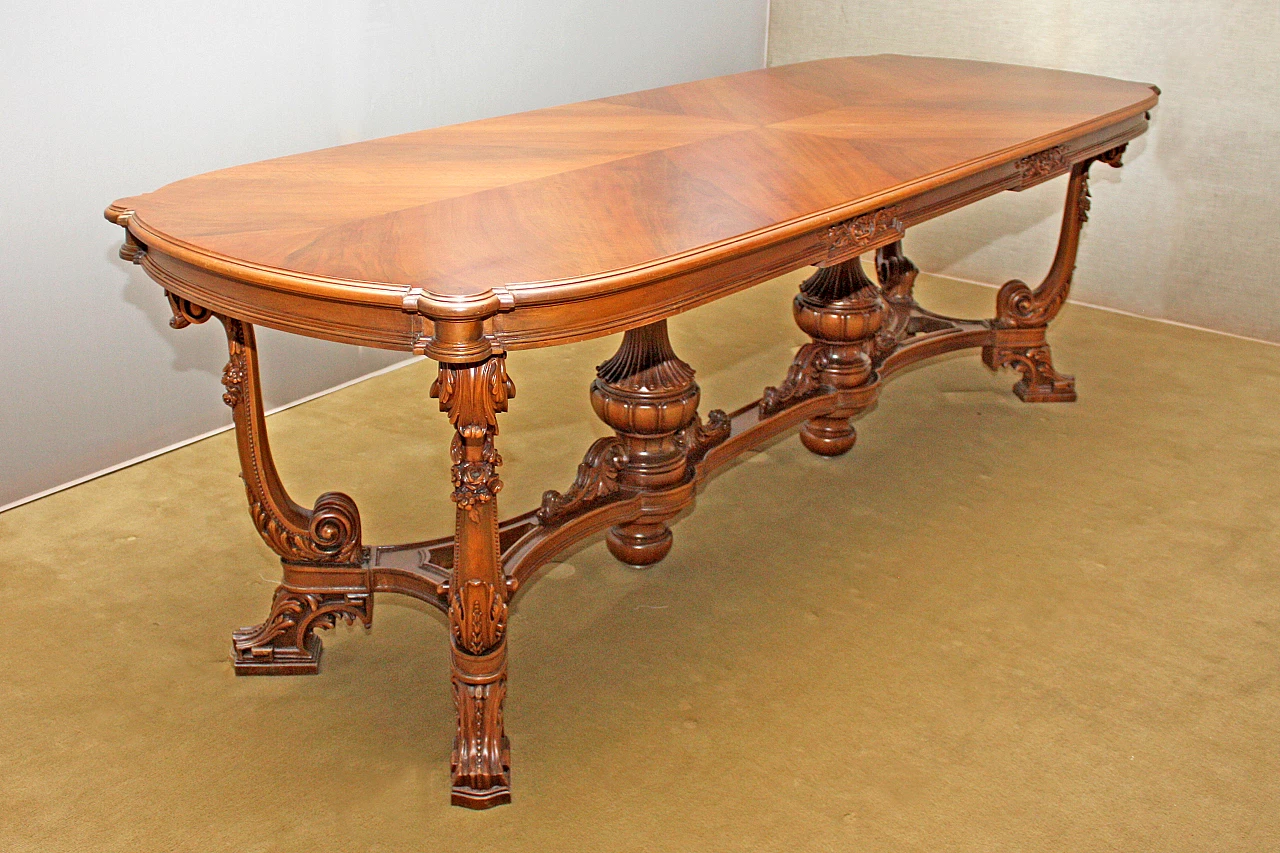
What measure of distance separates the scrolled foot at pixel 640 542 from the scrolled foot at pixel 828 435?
693 mm

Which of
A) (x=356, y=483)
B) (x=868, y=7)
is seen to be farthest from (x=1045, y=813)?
(x=868, y=7)

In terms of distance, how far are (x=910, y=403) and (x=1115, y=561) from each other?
3.24 ft

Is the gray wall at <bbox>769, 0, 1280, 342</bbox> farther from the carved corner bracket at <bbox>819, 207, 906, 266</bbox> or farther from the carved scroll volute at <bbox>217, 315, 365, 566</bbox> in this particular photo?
the carved scroll volute at <bbox>217, 315, 365, 566</bbox>

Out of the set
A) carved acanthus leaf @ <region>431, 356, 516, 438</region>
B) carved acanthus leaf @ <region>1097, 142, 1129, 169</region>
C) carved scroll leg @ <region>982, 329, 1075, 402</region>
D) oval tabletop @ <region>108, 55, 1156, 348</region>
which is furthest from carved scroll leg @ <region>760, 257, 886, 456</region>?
carved acanthus leaf @ <region>431, 356, 516, 438</region>

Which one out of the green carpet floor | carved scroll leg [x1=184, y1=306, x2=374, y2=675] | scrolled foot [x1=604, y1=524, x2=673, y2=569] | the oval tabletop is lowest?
the green carpet floor

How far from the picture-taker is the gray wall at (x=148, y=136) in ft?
9.55

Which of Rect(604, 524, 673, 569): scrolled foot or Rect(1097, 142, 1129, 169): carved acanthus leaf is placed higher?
Rect(1097, 142, 1129, 169): carved acanthus leaf

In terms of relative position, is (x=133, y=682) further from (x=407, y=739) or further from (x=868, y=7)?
(x=868, y=7)

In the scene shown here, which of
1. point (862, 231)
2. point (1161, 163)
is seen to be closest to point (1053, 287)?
point (1161, 163)

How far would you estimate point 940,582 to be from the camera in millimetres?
2730

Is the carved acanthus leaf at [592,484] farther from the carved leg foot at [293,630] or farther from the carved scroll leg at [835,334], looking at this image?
the carved scroll leg at [835,334]

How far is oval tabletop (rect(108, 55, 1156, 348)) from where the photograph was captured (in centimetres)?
181

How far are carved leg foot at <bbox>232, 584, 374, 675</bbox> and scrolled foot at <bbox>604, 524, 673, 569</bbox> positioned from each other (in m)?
0.61

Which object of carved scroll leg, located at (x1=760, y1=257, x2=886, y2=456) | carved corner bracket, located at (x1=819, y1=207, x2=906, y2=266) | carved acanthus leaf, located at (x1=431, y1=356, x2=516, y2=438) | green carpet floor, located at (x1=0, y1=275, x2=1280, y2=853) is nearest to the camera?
carved acanthus leaf, located at (x1=431, y1=356, x2=516, y2=438)
